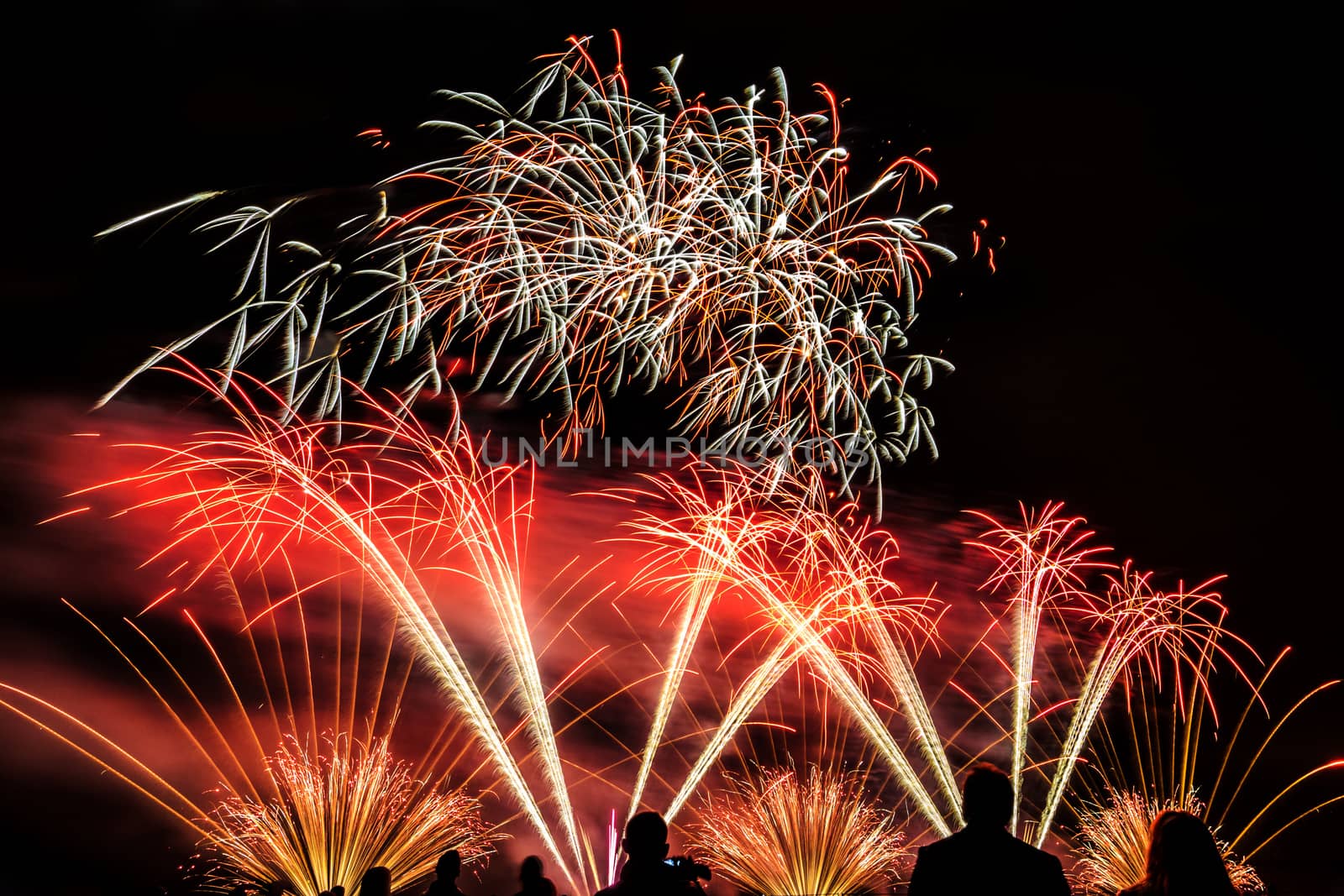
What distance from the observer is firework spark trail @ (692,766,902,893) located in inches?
529

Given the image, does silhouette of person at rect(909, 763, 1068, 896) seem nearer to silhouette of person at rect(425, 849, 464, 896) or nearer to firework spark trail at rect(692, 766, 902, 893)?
silhouette of person at rect(425, 849, 464, 896)

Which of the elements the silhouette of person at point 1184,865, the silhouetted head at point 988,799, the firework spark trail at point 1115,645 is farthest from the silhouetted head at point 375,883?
the firework spark trail at point 1115,645

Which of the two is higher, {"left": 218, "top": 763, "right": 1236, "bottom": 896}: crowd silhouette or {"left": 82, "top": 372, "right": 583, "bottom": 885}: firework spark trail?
{"left": 82, "top": 372, "right": 583, "bottom": 885}: firework spark trail

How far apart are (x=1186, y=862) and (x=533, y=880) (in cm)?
433

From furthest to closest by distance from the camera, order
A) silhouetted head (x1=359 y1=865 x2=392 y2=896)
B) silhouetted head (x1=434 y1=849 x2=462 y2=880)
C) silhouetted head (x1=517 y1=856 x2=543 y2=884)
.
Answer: silhouetted head (x1=434 y1=849 x2=462 y2=880) → silhouetted head (x1=517 y1=856 x2=543 y2=884) → silhouetted head (x1=359 y1=865 x2=392 y2=896)

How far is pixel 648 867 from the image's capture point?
480 cm

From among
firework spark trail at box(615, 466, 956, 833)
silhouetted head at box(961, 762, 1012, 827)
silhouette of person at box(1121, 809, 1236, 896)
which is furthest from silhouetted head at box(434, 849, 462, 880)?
firework spark trail at box(615, 466, 956, 833)

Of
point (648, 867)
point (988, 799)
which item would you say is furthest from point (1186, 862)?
point (648, 867)

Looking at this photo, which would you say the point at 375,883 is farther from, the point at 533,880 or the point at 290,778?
the point at 290,778

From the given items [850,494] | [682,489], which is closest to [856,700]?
[850,494]

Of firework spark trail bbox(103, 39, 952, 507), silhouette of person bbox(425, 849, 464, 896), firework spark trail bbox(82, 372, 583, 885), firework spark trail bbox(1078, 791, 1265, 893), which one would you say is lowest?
firework spark trail bbox(1078, 791, 1265, 893)

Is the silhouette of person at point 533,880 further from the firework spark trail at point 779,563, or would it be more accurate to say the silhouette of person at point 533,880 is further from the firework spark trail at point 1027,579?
the firework spark trail at point 1027,579

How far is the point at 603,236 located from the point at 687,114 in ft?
7.12

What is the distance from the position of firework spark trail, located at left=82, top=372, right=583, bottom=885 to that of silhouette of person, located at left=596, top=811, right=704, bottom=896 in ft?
25.4
